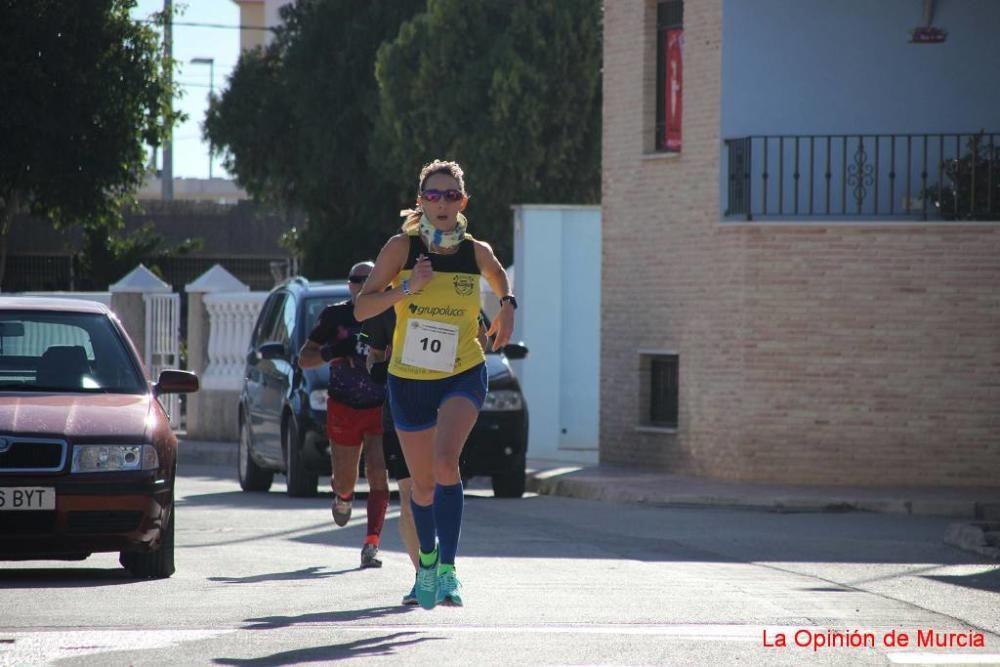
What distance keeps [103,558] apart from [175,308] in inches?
668

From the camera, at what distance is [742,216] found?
2183cm

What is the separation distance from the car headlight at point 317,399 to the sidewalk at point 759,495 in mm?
3120

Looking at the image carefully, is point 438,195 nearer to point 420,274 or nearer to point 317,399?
point 420,274

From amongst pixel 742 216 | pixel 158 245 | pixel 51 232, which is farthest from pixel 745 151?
pixel 51 232

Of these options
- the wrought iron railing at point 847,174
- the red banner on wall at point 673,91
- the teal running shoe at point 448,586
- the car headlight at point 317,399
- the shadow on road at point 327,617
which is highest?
the red banner on wall at point 673,91

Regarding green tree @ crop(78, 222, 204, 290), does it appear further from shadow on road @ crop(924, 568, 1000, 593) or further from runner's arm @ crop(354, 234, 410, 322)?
runner's arm @ crop(354, 234, 410, 322)

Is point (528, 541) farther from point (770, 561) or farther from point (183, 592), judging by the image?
point (183, 592)

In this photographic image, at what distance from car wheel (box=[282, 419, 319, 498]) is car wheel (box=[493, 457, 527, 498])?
1.70 metres

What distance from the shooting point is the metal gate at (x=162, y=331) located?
29.2 m

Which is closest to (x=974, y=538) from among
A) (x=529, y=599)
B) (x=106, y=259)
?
(x=529, y=599)

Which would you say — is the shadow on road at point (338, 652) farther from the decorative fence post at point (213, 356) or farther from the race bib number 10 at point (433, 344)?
the decorative fence post at point (213, 356)

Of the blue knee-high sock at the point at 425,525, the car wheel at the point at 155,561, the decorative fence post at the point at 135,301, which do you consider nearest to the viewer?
the blue knee-high sock at the point at 425,525

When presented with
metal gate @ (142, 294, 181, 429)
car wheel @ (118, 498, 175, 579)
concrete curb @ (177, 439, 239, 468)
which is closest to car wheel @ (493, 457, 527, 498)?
concrete curb @ (177, 439, 239, 468)

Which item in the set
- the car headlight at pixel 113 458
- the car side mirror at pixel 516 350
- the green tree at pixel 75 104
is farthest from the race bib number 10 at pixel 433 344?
the green tree at pixel 75 104
